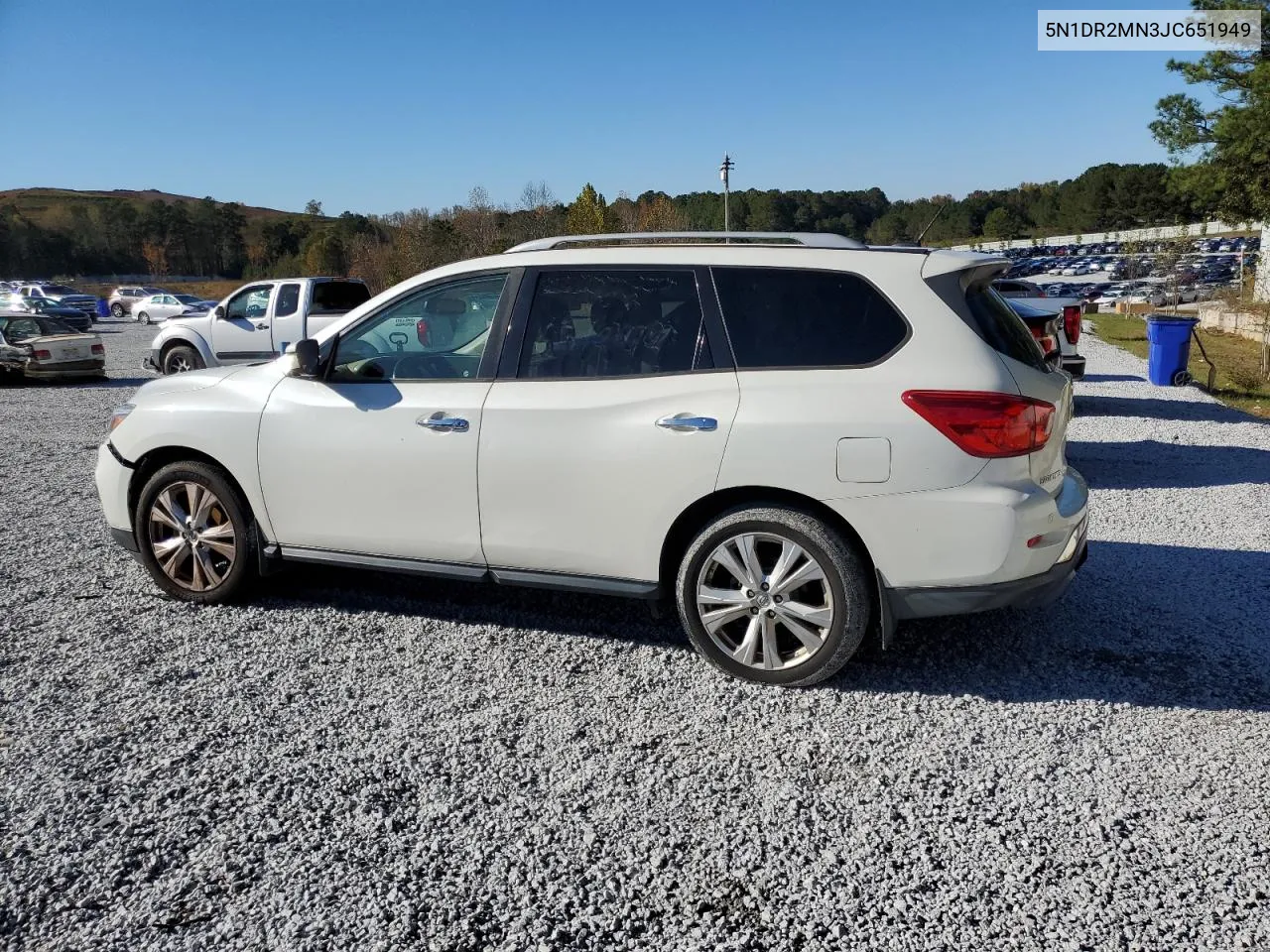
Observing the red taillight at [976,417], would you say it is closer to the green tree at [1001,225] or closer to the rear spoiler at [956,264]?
the rear spoiler at [956,264]

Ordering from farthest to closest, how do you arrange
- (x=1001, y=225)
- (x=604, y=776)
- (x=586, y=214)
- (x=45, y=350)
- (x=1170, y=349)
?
(x=1001, y=225)
(x=586, y=214)
(x=45, y=350)
(x=1170, y=349)
(x=604, y=776)

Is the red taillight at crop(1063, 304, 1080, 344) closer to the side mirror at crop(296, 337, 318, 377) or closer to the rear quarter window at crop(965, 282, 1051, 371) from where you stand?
the rear quarter window at crop(965, 282, 1051, 371)

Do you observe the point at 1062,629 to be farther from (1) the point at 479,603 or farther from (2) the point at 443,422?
(2) the point at 443,422

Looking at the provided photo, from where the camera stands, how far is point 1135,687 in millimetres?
3832

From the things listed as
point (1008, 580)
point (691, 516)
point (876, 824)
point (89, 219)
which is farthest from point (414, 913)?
point (89, 219)

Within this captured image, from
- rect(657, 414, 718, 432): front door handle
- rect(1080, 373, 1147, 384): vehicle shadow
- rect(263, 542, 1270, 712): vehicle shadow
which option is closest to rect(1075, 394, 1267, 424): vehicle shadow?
rect(1080, 373, 1147, 384): vehicle shadow

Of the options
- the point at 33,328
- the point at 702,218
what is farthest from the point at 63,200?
the point at 33,328

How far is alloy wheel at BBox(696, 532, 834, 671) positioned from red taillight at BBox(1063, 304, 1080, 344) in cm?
854

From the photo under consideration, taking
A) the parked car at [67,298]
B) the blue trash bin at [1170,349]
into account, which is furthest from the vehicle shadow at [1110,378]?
the parked car at [67,298]

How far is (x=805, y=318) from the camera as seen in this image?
377 centimetres

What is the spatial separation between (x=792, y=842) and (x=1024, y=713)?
4.48 feet

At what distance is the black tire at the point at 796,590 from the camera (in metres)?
3.63

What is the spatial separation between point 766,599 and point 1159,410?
10390mm

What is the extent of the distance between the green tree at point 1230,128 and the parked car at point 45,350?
36.9 metres
